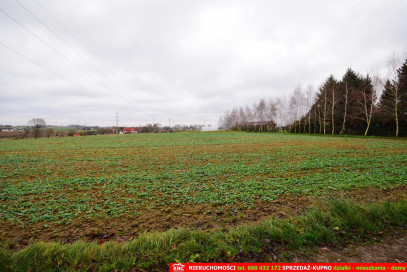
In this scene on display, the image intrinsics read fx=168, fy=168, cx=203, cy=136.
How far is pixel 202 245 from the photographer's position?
3.68m

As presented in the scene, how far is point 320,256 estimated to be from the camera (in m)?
3.29

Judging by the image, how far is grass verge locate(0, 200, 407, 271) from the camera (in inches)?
126

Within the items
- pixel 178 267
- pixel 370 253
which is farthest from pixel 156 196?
pixel 370 253

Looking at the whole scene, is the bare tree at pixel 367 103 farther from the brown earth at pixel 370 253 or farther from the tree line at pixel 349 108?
the brown earth at pixel 370 253

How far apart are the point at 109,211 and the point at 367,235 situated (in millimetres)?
7606

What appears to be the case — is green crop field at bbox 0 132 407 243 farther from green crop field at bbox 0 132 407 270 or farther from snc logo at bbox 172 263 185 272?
snc logo at bbox 172 263 185 272

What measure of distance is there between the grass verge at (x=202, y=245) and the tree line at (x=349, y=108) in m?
48.5

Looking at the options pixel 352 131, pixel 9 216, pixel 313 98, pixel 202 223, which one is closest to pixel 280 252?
pixel 202 223

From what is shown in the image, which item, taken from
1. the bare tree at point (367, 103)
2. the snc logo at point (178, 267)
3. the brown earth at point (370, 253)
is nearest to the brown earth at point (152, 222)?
the snc logo at point (178, 267)

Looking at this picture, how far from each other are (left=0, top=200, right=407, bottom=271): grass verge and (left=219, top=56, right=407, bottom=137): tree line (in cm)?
4851

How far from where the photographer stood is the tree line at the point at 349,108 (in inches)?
1508

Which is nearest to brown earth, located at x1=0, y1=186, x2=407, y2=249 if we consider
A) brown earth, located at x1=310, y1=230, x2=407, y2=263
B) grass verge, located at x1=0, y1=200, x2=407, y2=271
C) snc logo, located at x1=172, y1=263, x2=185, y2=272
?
grass verge, located at x1=0, y1=200, x2=407, y2=271

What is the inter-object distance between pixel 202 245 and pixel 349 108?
6277 centimetres

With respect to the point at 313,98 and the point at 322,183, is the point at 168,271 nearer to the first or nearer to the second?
the point at 322,183
